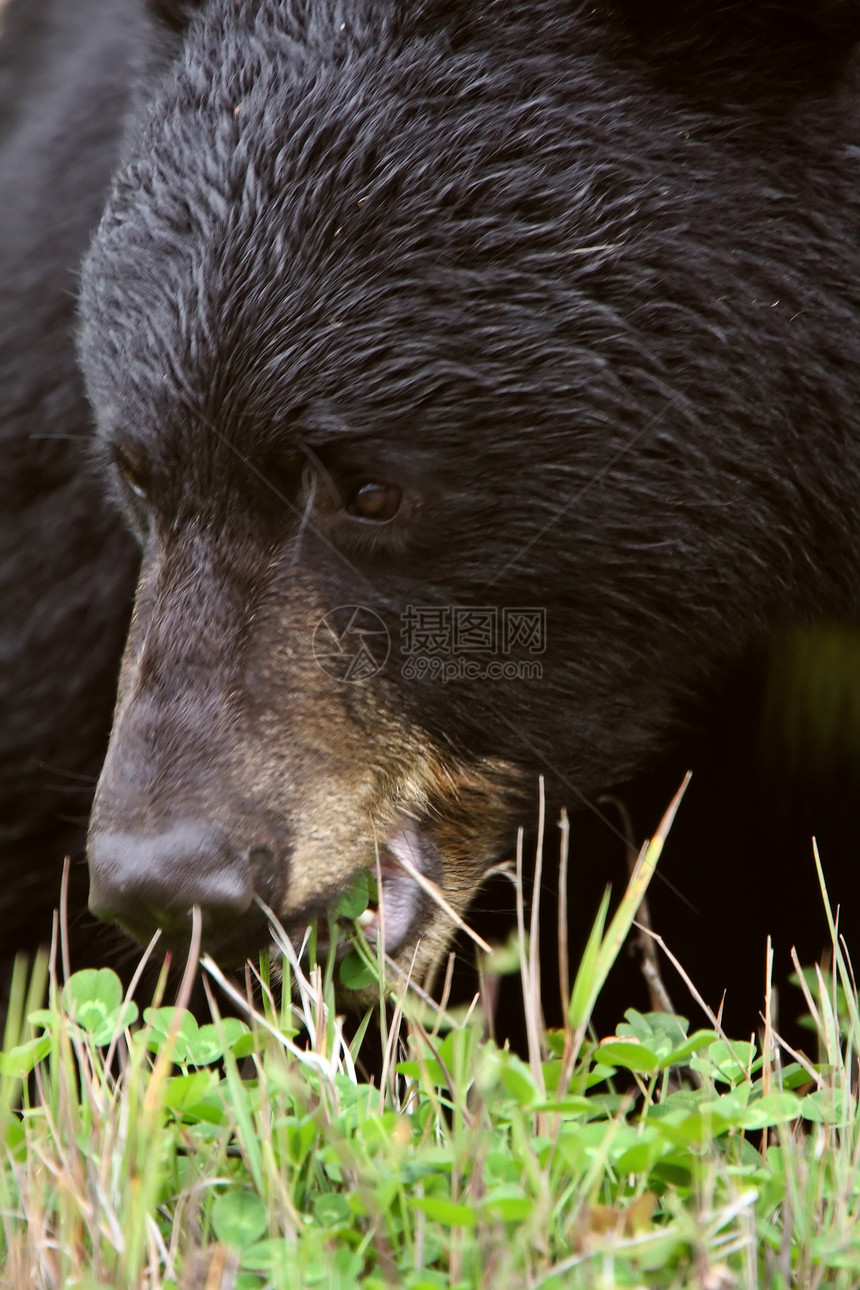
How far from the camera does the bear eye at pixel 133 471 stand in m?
2.40

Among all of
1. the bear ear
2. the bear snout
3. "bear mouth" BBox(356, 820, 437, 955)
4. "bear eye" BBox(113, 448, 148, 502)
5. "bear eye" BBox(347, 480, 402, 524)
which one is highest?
the bear ear

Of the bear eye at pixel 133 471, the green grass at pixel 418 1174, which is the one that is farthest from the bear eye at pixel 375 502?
the green grass at pixel 418 1174

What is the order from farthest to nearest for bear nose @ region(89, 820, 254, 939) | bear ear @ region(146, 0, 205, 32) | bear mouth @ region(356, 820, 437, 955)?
bear ear @ region(146, 0, 205, 32)
bear mouth @ region(356, 820, 437, 955)
bear nose @ region(89, 820, 254, 939)

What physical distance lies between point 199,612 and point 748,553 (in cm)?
85

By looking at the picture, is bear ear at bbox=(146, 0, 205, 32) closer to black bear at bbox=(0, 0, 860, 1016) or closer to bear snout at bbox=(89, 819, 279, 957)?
black bear at bbox=(0, 0, 860, 1016)

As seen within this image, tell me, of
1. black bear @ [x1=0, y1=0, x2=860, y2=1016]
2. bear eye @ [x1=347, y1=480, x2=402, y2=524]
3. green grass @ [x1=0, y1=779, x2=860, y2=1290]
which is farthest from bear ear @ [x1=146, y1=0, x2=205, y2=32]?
green grass @ [x1=0, y1=779, x2=860, y2=1290]

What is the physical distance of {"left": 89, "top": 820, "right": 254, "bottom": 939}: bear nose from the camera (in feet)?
6.80

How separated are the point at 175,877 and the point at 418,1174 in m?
0.63

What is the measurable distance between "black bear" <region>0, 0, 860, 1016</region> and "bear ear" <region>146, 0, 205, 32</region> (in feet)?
0.60

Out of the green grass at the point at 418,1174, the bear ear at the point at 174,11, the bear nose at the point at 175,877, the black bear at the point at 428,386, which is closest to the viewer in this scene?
the green grass at the point at 418,1174

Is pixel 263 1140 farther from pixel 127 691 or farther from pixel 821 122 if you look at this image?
pixel 821 122

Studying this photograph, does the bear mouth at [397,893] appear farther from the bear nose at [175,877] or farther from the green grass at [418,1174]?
the green grass at [418,1174]

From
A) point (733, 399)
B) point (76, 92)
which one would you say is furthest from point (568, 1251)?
point (76, 92)

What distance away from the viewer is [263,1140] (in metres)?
1.60
